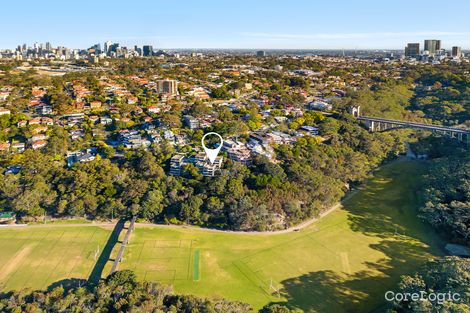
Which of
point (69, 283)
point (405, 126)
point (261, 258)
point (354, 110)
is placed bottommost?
point (69, 283)

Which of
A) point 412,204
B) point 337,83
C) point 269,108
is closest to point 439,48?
point 337,83

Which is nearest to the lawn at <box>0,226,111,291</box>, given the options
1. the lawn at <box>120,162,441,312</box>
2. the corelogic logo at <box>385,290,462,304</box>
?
the lawn at <box>120,162,441,312</box>

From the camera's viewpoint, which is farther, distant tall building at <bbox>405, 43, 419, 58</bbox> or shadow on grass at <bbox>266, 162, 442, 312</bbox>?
distant tall building at <bbox>405, 43, 419, 58</bbox>

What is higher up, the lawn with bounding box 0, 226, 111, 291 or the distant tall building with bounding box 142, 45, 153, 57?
the distant tall building with bounding box 142, 45, 153, 57

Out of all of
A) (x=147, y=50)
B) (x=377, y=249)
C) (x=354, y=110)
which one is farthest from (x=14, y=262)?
(x=147, y=50)

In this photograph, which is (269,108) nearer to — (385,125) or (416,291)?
(385,125)

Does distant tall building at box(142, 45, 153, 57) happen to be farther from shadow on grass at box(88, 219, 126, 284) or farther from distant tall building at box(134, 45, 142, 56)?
shadow on grass at box(88, 219, 126, 284)

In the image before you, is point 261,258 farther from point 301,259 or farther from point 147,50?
point 147,50
